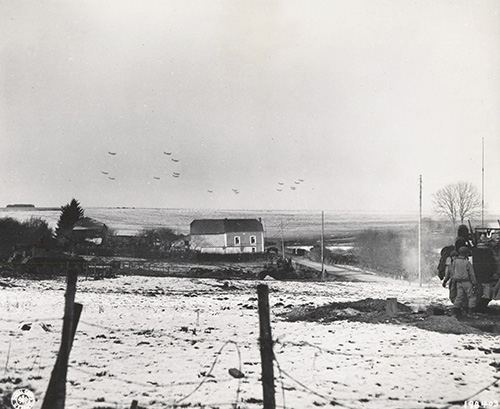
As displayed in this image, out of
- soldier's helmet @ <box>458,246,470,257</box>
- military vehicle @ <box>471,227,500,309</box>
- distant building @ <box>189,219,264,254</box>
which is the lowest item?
distant building @ <box>189,219,264,254</box>

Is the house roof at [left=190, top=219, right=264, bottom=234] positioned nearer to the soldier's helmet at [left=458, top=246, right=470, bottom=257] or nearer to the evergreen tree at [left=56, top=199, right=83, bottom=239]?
the evergreen tree at [left=56, top=199, right=83, bottom=239]

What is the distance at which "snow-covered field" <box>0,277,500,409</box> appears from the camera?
6.84m

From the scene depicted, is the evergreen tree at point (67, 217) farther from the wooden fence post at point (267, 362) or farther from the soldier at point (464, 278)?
the wooden fence post at point (267, 362)

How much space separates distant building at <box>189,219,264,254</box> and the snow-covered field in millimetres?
56037

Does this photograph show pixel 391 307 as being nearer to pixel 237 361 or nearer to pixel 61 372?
pixel 237 361

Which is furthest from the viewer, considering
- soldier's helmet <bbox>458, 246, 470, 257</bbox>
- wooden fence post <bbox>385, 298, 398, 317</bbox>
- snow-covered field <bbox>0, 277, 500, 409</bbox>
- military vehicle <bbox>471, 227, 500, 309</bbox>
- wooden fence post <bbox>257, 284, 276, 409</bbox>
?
wooden fence post <bbox>385, 298, 398, 317</bbox>

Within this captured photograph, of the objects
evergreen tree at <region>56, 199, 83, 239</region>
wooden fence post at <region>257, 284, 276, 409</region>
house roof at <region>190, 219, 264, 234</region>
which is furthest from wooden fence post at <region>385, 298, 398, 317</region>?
house roof at <region>190, 219, 264, 234</region>

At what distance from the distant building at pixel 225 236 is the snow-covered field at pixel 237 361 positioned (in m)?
56.0

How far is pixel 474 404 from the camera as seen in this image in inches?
255

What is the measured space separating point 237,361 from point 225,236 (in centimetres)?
6230

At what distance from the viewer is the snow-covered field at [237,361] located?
684cm

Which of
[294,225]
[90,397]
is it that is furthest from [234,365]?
[294,225]

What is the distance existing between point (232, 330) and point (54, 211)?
90120 mm

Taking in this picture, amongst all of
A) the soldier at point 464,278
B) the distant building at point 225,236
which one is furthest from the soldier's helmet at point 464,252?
the distant building at point 225,236
